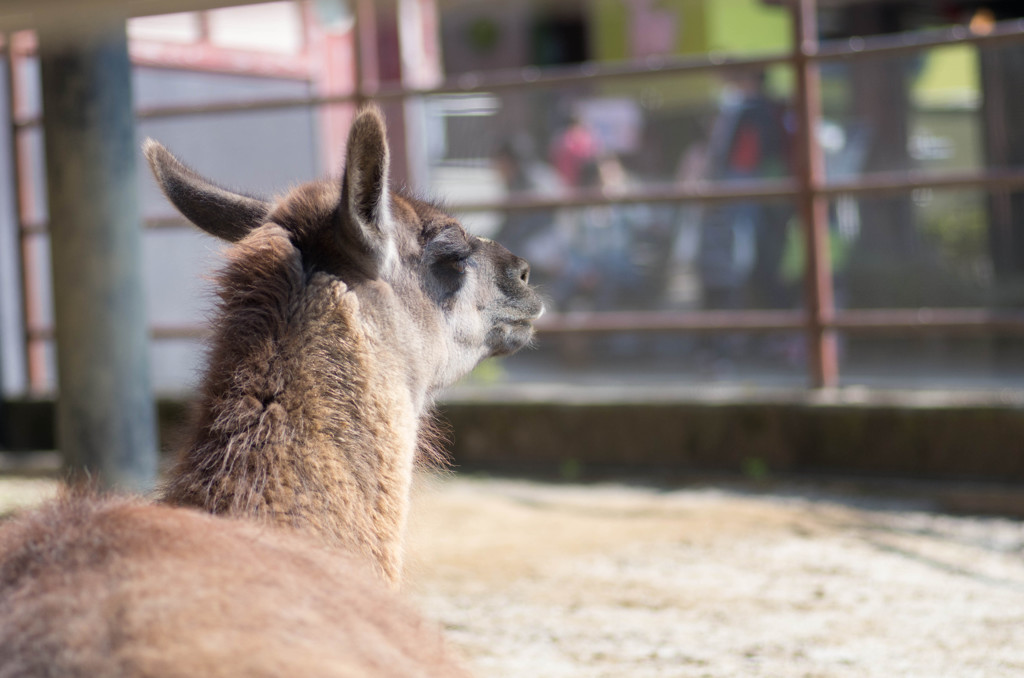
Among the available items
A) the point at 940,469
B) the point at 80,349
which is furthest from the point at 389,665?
the point at 940,469

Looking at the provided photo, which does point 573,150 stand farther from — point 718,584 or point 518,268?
point 518,268

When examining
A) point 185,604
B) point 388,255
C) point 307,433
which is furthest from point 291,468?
point 185,604

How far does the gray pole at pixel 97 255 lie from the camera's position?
169 inches

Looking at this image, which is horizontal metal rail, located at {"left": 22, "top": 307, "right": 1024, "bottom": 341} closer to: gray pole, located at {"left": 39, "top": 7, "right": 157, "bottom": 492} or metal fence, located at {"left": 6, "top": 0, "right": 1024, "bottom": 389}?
metal fence, located at {"left": 6, "top": 0, "right": 1024, "bottom": 389}

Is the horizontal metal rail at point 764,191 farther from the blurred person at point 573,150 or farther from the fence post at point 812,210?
the blurred person at point 573,150

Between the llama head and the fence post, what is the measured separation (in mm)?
3054

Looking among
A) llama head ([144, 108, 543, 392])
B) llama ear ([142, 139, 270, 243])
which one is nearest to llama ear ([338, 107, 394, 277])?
llama head ([144, 108, 543, 392])

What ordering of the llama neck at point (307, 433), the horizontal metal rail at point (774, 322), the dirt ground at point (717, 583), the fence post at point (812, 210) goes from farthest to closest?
the fence post at point (812, 210), the horizontal metal rail at point (774, 322), the dirt ground at point (717, 583), the llama neck at point (307, 433)

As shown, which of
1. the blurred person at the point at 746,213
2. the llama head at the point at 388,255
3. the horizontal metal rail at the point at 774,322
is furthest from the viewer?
the blurred person at the point at 746,213

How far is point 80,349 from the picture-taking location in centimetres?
442

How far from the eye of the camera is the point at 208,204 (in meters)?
2.72

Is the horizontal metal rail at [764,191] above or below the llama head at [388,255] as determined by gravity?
above

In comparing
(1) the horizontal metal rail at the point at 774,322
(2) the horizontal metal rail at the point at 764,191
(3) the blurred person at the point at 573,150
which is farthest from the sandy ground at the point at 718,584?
(3) the blurred person at the point at 573,150

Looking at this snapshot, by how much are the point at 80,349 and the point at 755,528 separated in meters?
2.78
